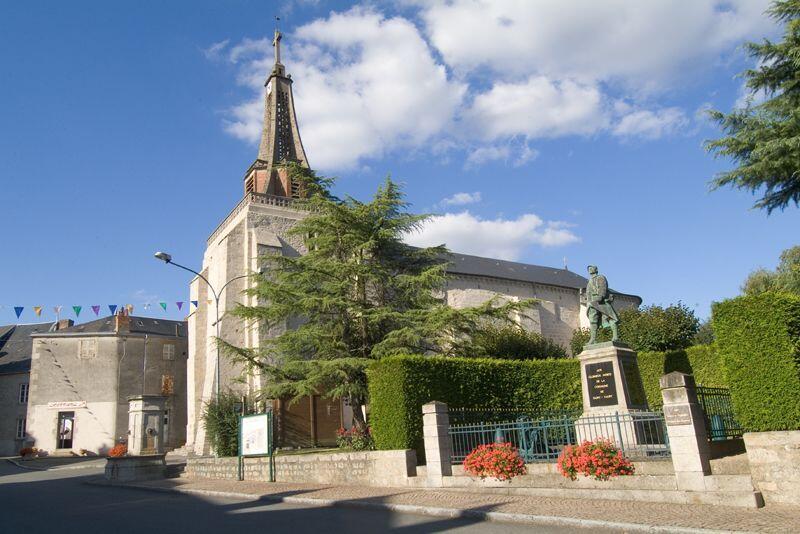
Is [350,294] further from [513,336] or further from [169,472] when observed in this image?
[513,336]

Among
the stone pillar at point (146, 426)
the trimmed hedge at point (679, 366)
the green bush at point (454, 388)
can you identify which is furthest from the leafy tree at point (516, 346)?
the stone pillar at point (146, 426)

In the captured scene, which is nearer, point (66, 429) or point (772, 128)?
point (772, 128)

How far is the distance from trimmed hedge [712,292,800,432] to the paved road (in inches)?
142

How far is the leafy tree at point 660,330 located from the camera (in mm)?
27688

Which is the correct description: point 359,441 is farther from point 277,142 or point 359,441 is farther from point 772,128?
point 277,142

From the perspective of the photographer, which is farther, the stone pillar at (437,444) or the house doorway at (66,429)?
the house doorway at (66,429)

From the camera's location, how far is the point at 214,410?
60.2 feet

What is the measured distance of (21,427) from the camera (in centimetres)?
3644

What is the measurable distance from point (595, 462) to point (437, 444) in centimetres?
340

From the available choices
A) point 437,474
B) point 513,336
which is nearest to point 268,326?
point 437,474

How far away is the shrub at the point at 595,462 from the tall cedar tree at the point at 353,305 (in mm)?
8137

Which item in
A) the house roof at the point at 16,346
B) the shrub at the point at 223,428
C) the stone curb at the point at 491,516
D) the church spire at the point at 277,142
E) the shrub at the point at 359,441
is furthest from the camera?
the house roof at the point at 16,346

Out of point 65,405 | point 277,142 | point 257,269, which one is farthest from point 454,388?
point 65,405

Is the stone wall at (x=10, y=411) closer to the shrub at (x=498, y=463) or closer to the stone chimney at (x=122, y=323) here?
the stone chimney at (x=122, y=323)
